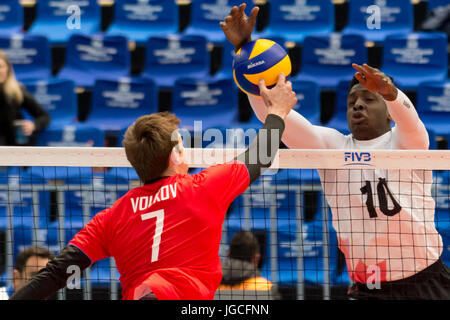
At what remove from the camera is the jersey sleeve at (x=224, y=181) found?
288 cm

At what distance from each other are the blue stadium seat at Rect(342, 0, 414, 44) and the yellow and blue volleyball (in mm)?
5232

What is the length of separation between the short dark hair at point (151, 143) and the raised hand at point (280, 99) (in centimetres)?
52

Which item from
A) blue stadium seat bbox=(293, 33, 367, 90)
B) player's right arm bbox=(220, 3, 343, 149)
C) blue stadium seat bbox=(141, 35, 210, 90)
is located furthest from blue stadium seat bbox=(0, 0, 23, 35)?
player's right arm bbox=(220, 3, 343, 149)

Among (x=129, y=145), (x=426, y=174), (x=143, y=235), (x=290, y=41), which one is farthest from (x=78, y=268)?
(x=290, y=41)

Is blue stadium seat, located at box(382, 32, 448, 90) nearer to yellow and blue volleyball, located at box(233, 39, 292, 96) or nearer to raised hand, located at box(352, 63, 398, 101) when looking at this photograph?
raised hand, located at box(352, 63, 398, 101)

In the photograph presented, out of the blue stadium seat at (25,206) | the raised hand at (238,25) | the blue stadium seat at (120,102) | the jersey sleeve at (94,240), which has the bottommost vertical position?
the blue stadium seat at (25,206)

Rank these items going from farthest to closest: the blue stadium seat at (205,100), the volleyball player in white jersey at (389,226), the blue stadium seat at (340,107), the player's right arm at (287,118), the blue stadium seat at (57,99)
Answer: the blue stadium seat at (205,100), the blue stadium seat at (57,99), the blue stadium seat at (340,107), the volleyball player in white jersey at (389,226), the player's right arm at (287,118)

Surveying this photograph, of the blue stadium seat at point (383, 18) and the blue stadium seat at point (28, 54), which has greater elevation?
the blue stadium seat at point (383, 18)

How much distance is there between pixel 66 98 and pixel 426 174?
515 cm

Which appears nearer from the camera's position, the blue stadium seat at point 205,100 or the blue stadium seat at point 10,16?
the blue stadium seat at point 205,100

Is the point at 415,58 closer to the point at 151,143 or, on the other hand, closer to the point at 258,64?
the point at 258,64

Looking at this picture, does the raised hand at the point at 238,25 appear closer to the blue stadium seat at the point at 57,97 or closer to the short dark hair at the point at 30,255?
the short dark hair at the point at 30,255

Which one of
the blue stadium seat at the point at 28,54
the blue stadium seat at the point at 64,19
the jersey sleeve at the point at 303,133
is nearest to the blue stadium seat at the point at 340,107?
the jersey sleeve at the point at 303,133

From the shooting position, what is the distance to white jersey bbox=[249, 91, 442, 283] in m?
3.78
